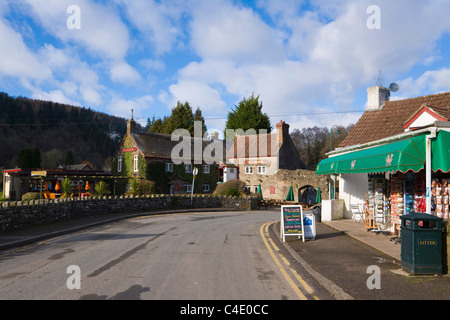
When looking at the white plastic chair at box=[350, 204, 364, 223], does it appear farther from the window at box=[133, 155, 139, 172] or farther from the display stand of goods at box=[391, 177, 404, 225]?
the window at box=[133, 155, 139, 172]

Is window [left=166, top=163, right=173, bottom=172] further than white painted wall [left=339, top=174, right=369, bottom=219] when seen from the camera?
Yes

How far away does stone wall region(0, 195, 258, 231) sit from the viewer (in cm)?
1391

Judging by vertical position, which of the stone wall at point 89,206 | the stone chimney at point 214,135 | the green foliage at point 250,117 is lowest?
the stone wall at point 89,206

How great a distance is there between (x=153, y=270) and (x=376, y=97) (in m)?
18.9

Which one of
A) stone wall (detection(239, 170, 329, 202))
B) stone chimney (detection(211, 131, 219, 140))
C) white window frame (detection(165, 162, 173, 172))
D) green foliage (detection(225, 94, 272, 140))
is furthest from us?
green foliage (detection(225, 94, 272, 140))

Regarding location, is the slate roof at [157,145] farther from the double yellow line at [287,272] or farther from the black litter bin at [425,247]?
the black litter bin at [425,247]

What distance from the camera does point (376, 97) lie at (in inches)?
851

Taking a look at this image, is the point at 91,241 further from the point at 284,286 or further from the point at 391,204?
the point at 391,204

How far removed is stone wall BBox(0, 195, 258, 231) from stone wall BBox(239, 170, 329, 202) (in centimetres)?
A: 970

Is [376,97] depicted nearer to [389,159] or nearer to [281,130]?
[389,159]

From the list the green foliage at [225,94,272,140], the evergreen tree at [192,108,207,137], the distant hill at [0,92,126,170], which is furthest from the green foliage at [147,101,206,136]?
the distant hill at [0,92,126,170]

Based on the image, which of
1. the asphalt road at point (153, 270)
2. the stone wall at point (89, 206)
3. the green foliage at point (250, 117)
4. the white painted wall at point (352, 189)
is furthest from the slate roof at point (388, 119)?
the green foliage at point (250, 117)

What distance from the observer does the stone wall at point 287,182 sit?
41.1 metres

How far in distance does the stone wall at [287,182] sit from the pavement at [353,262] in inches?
1000
